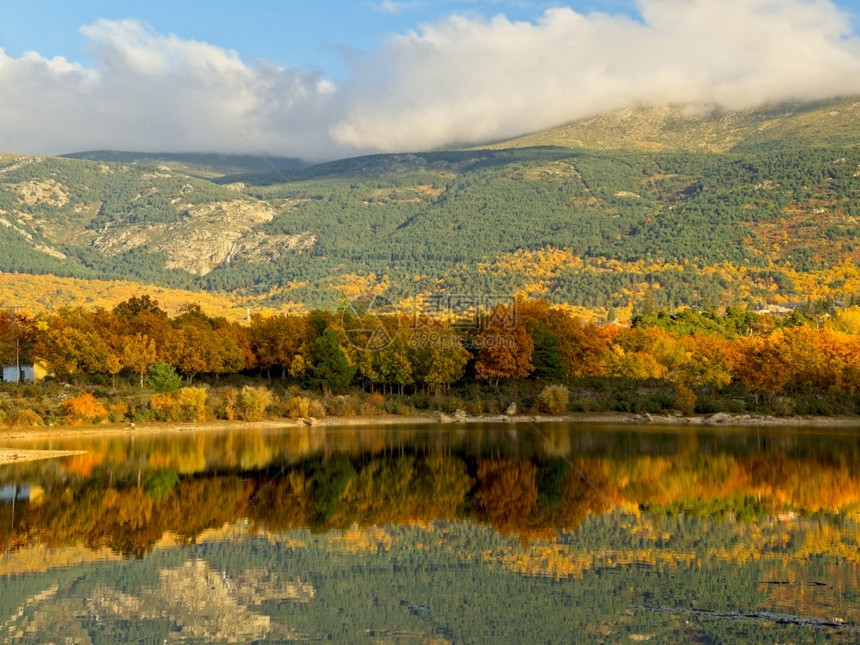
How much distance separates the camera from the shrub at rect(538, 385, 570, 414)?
64.9 meters

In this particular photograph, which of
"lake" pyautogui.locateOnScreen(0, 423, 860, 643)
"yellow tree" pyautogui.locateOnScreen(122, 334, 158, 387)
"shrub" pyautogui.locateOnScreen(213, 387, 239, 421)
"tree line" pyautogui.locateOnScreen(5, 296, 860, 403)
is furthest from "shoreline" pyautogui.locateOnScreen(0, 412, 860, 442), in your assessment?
"lake" pyautogui.locateOnScreen(0, 423, 860, 643)

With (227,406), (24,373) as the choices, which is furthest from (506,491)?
(24,373)

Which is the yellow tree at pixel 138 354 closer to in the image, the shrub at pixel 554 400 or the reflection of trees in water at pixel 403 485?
the reflection of trees in water at pixel 403 485

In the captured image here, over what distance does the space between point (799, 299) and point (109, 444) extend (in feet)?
449

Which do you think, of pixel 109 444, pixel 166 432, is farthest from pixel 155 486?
pixel 166 432

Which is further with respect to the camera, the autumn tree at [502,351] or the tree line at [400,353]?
the autumn tree at [502,351]

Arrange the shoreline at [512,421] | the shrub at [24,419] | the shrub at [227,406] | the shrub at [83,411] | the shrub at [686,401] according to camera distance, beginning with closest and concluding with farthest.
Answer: the shrub at [24,419] → the shrub at [83,411] → the shoreline at [512,421] → the shrub at [227,406] → the shrub at [686,401]

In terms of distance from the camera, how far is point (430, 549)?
71.7 ft

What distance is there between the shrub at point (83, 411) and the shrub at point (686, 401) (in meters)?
33.2

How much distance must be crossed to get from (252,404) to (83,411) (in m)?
9.67

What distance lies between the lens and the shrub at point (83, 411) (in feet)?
169

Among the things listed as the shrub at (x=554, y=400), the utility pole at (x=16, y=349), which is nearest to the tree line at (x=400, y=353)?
the utility pole at (x=16, y=349)

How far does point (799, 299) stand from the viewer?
16162cm

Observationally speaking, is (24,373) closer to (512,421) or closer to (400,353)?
(400,353)
